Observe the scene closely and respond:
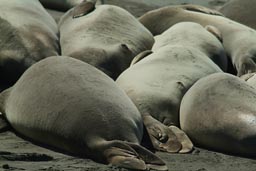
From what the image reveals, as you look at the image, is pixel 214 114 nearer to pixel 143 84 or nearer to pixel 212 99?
pixel 212 99

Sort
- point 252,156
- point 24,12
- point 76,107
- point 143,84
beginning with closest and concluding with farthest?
point 76,107, point 252,156, point 143,84, point 24,12

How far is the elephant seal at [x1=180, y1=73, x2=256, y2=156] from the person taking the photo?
5.29 metres

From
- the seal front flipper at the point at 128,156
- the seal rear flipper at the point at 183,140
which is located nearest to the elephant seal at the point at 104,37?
the seal rear flipper at the point at 183,140

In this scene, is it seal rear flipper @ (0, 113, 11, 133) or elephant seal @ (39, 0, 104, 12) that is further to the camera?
elephant seal @ (39, 0, 104, 12)

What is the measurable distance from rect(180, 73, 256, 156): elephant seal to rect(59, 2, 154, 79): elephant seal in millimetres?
1109

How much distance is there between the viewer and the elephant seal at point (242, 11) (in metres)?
9.37

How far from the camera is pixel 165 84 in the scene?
19.4 ft

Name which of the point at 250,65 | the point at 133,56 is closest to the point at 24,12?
the point at 133,56

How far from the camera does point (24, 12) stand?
7305mm

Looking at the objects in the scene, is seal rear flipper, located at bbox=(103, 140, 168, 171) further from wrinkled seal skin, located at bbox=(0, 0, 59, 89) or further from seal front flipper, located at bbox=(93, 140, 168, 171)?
wrinkled seal skin, located at bbox=(0, 0, 59, 89)

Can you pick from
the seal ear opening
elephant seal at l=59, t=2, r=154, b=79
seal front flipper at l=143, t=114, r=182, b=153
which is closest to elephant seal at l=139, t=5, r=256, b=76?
the seal ear opening

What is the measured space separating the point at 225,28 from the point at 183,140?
3156 mm

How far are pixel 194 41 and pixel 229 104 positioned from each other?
181 cm

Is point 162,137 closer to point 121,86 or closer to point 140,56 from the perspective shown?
point 121,86
